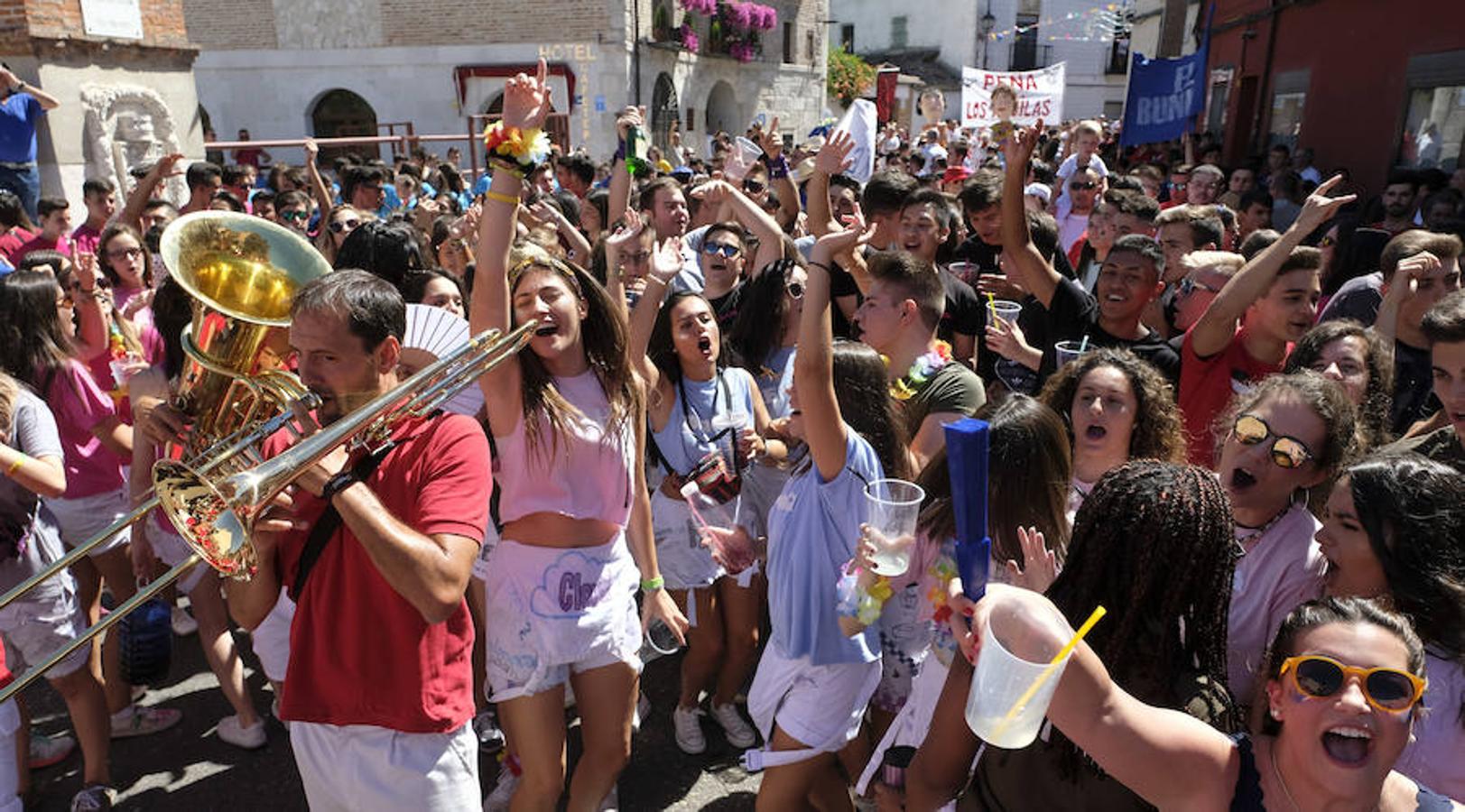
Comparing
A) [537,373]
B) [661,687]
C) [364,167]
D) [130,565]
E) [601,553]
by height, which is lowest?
[661,687]

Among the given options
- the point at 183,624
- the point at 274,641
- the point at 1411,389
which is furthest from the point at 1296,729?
the point at 183,624

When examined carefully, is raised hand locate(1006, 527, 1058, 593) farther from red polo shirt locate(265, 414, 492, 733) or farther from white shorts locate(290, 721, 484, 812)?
white shorts locate(290, 721, 484, 812)

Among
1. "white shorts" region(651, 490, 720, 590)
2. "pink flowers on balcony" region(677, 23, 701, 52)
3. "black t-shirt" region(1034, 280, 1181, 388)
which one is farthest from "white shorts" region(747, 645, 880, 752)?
"pink flowers on balcony" region(677, 23, 701, 52)

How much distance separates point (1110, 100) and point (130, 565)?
160 feet

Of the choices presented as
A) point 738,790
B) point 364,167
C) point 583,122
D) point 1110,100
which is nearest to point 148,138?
point 364,167

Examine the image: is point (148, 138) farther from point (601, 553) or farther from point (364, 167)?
point (601, 553)

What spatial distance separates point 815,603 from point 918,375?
1061 millimetres

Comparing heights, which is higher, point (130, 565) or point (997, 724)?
point (997, 724)

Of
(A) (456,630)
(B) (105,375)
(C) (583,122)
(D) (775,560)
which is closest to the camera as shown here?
(A) (456,630)

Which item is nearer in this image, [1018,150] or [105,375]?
[105,375]

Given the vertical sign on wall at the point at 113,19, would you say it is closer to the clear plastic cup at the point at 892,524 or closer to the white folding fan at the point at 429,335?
the white folding fan at the point at 429,335

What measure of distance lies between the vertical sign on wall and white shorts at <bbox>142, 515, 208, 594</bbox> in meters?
8.34

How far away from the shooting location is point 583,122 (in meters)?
23.0

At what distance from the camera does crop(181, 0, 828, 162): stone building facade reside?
22891 mm
